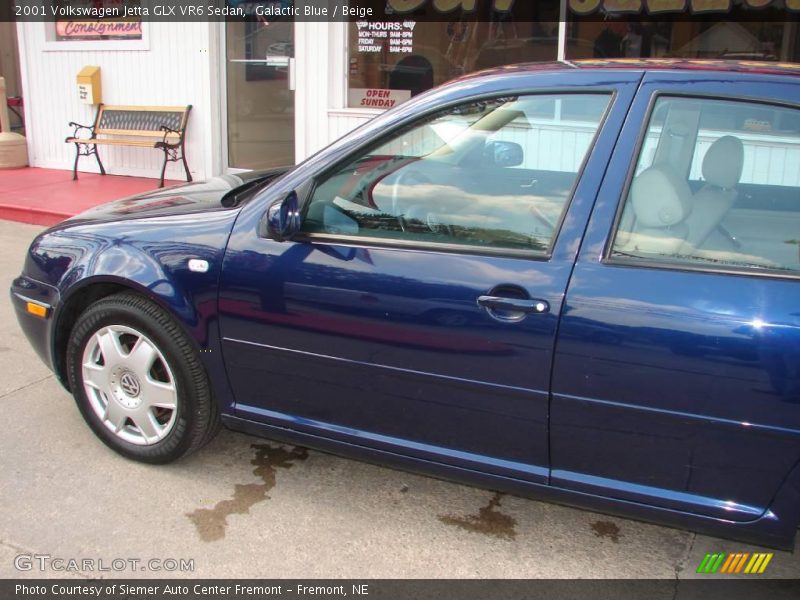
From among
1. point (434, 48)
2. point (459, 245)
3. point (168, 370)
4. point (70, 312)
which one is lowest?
point (168, 370)

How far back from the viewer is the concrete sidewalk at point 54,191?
26.1 ft

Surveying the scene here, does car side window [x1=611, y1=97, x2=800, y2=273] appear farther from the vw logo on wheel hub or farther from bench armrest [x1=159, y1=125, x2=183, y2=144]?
bench armrest [x1=159, y1=125, x2=183, y2=144]

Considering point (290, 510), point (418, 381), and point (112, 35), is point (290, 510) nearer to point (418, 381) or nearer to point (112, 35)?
point (418, 381)

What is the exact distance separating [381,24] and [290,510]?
252 inches

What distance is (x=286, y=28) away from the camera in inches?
339

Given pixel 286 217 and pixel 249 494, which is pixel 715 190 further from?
pixel 249 494

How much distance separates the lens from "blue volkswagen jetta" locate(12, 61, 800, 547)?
7.49 ft

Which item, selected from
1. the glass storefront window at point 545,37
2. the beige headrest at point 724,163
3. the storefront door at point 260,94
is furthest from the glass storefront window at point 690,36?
the beige headrest at point 724,163

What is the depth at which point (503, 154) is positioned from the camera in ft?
9.61

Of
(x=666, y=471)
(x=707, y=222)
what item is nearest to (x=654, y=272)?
(x=707, y=222)

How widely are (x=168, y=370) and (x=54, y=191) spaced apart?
6718 mm

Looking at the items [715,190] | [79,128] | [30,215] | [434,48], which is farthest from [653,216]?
[79,128]

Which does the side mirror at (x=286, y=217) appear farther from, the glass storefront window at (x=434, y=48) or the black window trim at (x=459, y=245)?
the glass storefront window at (x=434, y=48)

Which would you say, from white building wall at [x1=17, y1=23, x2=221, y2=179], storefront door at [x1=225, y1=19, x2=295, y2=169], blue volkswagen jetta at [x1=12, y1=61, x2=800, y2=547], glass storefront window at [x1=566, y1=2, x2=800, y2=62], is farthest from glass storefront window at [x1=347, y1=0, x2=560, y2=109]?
blue volkswagen jetta at [x1=12, y1=61, x2=800, y2=547]
